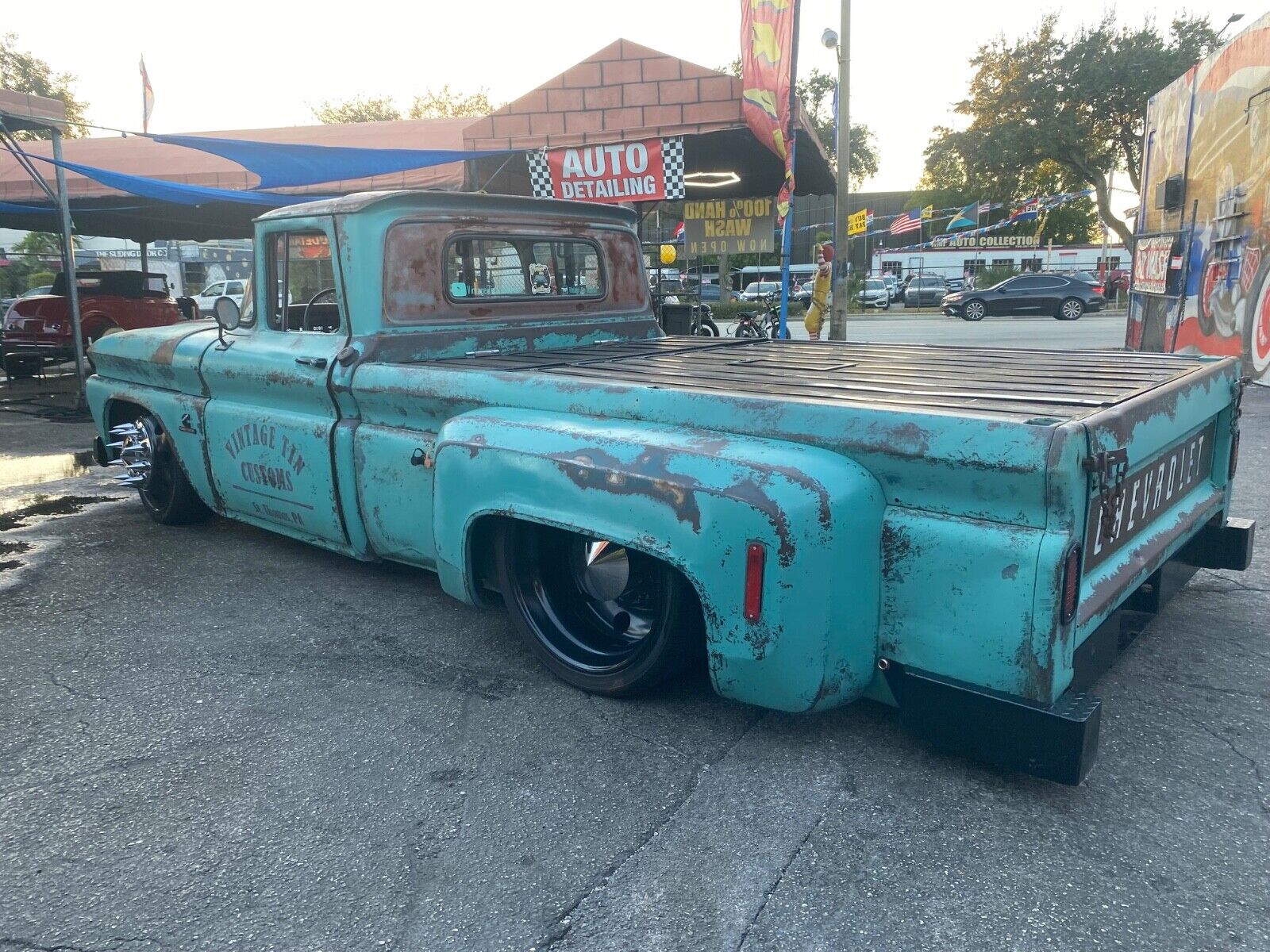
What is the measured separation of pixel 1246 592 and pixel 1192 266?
8680 millimetres

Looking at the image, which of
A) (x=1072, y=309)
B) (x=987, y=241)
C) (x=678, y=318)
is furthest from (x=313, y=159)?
(x=987, y=241)

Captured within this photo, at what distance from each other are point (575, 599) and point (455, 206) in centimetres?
187

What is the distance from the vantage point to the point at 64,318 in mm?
13062

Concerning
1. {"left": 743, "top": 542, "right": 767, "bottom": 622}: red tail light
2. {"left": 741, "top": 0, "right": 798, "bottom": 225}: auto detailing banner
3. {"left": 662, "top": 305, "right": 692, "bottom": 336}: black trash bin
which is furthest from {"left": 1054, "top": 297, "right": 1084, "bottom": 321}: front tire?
{"left": 743, "top": 542, "right": 767, "bottom": 622}: red tail light

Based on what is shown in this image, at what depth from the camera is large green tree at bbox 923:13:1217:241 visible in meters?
29.6

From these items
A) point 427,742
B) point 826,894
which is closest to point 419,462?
point 427,742

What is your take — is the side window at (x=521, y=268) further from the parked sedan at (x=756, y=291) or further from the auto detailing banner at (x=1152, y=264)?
the parked sedan at (x=756, y=291)

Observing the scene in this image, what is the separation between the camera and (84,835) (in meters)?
2.32

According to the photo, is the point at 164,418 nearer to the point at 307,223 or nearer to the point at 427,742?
the point at 307,223

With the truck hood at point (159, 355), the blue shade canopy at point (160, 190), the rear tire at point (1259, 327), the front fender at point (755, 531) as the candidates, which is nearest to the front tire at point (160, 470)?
the truck hood at point (159, 355)

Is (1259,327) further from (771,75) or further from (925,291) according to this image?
(925,291)

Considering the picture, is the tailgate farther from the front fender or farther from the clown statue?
the clown statue

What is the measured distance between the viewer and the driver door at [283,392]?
149 inches

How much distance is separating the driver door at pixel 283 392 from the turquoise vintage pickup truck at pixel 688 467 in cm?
2
